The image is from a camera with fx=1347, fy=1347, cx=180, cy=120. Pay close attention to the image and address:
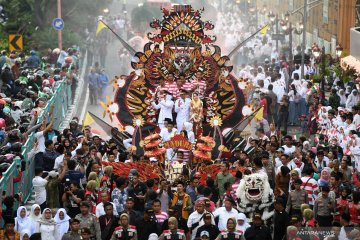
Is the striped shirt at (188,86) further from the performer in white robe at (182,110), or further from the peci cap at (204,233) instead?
the peci cap at (204,233)

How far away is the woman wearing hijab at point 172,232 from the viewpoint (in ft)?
68.8

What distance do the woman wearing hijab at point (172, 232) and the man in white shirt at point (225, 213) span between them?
46.1 inches

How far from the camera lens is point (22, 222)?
21766 mm

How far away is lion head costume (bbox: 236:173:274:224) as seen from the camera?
23.1 metres

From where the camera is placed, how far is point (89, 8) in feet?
186

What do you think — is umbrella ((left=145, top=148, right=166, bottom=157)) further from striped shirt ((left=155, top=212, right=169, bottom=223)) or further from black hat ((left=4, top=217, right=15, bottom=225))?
black hat ((left=4, top=217, right=15, bottom=225))

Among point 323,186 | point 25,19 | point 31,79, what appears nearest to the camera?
point 323,186

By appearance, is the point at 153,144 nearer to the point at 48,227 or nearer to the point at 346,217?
the point at 48,227

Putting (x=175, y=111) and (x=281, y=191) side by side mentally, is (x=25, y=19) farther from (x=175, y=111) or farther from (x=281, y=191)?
(x=281, y=191)

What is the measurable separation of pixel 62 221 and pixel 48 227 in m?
0.31

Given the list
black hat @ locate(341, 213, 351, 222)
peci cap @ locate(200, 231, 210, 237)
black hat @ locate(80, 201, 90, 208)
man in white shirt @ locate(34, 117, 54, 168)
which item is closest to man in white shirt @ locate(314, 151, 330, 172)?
black hat @ locate(341, 213, 351, 222)

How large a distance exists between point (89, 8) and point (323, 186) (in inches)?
1330

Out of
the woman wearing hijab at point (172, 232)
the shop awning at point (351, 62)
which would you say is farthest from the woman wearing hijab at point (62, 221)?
the shop awning at point (351, 62)

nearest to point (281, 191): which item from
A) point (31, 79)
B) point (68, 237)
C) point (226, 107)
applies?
point (68, 237)
